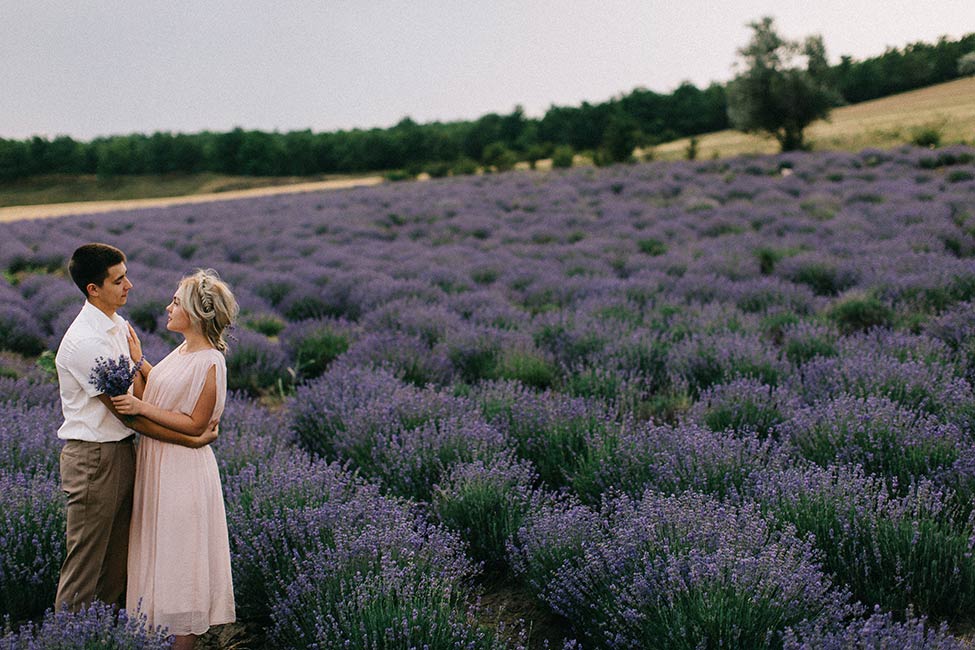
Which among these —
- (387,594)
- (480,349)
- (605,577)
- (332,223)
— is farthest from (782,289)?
(332,223)

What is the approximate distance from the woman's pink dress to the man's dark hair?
1.18 feet

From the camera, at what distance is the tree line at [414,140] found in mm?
37625

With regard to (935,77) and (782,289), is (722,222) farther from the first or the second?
(935,77)

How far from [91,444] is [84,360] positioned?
0.92 feet

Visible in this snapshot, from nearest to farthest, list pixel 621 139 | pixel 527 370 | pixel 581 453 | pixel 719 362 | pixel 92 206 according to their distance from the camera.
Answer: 1. pixel 581 453
2. pixel 719 362
3. pixel 527 370
4. pixel 621 139
5. pixel 92 206

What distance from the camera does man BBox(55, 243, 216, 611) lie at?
228 cm

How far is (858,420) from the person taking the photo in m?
3.40

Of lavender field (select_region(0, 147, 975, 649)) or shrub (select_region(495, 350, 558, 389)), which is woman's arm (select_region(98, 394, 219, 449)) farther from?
shrub (select_region(495, 350, 558, 389))

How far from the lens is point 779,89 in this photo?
25.4 meters

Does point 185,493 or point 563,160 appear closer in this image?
point 185,493

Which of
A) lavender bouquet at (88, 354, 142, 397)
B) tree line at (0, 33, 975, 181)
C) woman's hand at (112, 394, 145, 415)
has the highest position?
tree line at (0, 33, 975, 181)

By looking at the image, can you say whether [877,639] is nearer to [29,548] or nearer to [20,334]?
[29,548]

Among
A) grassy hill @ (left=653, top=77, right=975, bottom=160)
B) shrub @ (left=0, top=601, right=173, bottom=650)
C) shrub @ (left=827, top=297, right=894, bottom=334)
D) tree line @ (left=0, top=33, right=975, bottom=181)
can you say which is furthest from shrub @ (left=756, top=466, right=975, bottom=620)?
tree line @ (left=0, top=33, right=975, bottom=181)

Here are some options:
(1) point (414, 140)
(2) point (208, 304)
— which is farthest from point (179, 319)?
(1) point (414, 140)
